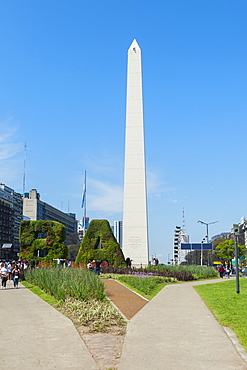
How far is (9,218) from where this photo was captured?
121 meters

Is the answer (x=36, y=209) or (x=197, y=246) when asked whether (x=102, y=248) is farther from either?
(x=36, y=209)

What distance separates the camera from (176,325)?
10.6 meters

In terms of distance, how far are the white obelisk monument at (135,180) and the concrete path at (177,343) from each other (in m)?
30.6

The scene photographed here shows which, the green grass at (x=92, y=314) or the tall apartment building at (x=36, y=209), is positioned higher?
the tall apartment building at (x=36, y=209)

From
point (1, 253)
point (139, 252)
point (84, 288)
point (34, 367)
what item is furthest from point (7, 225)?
point (34, 367)

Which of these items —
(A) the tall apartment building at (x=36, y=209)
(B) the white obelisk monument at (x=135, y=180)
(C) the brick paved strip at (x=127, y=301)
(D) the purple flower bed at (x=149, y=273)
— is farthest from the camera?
(A) the tall apartment building at (x=36, y=209)

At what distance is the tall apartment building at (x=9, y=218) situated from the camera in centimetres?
11562

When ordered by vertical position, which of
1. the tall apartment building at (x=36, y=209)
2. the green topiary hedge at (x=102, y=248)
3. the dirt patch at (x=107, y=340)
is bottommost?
the dirt patch at (x=107, y=340)

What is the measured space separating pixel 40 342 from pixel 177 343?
2.76 meters

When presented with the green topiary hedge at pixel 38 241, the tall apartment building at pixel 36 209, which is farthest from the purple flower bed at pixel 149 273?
the tall apartment building at pixel 36 209

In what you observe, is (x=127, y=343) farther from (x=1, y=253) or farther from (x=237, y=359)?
(x=1, y=253)

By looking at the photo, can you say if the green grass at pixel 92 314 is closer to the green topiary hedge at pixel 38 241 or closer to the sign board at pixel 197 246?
the green topiary hedge at pixel 38 241

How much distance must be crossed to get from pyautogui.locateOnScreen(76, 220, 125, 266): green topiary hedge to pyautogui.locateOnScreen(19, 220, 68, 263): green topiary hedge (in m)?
1.95

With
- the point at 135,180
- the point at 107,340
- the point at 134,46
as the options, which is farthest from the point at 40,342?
the point at 134,46
